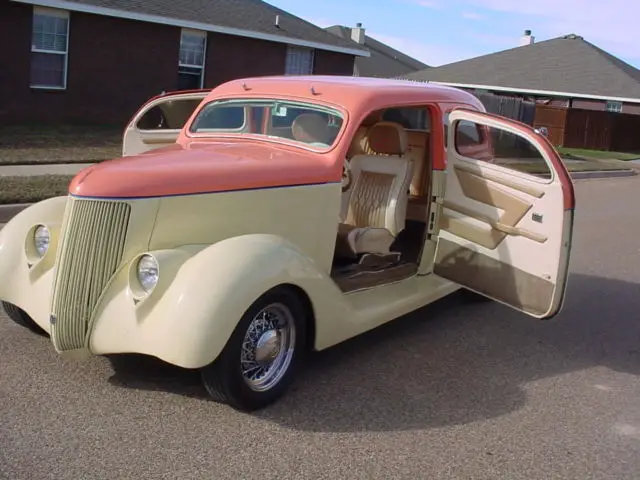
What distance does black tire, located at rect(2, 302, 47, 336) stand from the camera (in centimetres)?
483

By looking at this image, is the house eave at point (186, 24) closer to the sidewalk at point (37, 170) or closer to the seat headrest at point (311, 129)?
the sidewalk at point (37, 170)

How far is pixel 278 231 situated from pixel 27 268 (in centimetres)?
157

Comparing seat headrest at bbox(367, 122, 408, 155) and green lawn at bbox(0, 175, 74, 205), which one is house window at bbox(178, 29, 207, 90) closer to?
green lawn at bbox(0, 175, 74, 205)

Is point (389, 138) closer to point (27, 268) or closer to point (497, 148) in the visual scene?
point (497, 148)

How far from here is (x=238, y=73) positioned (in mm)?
21391

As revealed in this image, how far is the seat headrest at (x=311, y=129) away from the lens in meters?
5.23

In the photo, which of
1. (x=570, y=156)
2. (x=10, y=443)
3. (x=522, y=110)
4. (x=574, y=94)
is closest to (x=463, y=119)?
(x=10, y=443)

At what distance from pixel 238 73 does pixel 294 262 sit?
18.0 m

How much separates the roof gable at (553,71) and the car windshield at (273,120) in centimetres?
3194

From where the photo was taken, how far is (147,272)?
403 centimetres

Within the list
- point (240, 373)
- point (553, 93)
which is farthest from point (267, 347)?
point (553, 93)

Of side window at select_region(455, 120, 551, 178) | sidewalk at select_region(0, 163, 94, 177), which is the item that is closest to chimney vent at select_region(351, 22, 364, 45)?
sidewalk at select_region(0, 163, 94, 177)

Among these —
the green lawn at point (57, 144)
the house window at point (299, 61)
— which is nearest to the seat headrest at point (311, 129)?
the green lawn at point (57, 144)

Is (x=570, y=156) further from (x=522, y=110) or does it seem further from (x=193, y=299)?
(x=193, y=299)
